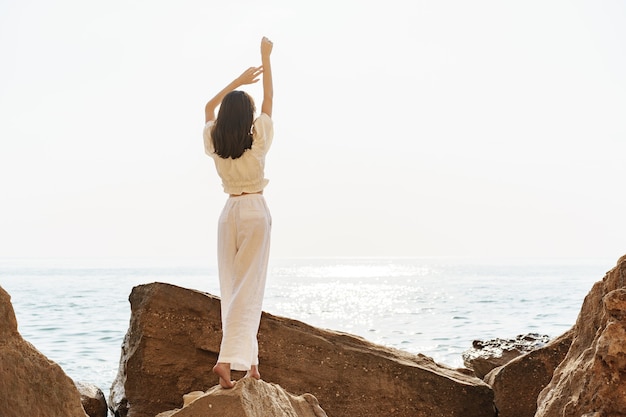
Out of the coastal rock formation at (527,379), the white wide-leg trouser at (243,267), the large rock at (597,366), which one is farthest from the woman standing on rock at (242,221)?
the coastal rock formation at (527,379)

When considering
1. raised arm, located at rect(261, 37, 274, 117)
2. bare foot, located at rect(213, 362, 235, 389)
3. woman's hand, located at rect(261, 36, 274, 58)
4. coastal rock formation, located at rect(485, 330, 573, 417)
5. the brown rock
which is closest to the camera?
bare foot, located at rect(213, 362, 235, 389)

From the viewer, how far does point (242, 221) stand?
4.86 m

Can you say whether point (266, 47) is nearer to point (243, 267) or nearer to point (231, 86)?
point (231, 86)

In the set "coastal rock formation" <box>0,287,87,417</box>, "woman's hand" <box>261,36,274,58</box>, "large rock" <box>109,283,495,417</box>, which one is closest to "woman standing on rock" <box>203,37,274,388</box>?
"woman's hand" <box>261,36,274,58</box>

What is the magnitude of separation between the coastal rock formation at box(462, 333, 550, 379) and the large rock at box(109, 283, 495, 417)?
4.62 ft

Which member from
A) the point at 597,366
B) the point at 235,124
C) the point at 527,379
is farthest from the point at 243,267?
the point at 527,379

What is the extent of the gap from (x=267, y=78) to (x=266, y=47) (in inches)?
9.4

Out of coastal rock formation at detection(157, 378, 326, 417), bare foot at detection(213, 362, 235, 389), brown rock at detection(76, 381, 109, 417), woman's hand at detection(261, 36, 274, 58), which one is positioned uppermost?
woman's hand at detection(261, 36, 274, 58)

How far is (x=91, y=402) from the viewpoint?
21.9ft

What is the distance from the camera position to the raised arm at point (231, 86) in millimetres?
5113

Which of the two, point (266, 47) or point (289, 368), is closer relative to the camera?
point (266, 47)

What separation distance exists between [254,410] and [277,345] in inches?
75.8

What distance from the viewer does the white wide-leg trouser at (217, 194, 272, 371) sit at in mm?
4773

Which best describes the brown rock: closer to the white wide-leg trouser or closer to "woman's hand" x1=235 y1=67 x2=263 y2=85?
the white wide-leg trouser
